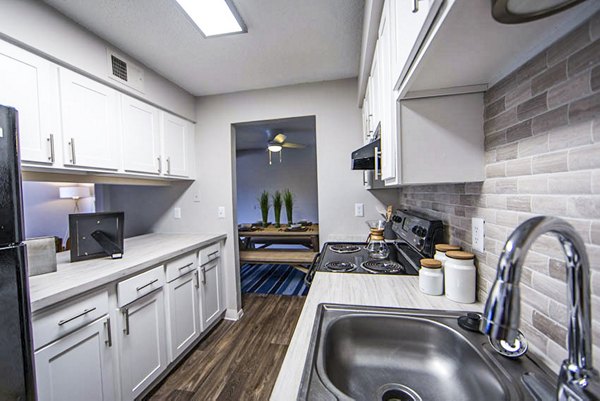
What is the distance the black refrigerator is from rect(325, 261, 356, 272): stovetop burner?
4.16 feet

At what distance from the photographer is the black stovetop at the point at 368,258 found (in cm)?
132

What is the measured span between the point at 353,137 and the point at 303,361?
2070 millimetres

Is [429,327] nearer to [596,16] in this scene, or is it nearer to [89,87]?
[596,16]

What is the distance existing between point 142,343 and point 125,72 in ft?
6.26

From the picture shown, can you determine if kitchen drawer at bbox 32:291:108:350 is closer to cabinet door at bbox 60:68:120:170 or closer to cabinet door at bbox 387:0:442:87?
cabinet door at bbox 60:68:120:170

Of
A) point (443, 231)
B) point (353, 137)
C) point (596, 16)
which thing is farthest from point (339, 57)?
point (596, 16)

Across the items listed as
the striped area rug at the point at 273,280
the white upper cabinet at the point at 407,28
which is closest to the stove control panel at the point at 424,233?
the white upper cabinet at the point at 407,28

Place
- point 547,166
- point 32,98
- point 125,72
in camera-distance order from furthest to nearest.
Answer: point 125,72
point 32,98
point 547,166

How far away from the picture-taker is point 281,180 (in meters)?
6.18

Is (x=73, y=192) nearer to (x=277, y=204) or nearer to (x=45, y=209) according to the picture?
(x=45, y=209)

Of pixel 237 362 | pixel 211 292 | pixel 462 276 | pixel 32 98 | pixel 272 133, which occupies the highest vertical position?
pixel 272 133

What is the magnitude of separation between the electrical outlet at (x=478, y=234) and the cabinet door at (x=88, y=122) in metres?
2.16

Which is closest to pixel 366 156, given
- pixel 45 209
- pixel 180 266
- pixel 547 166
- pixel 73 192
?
pixel 547 166

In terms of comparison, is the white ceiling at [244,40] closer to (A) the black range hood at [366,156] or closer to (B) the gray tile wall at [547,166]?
(A) the black range hood at [366,156]
